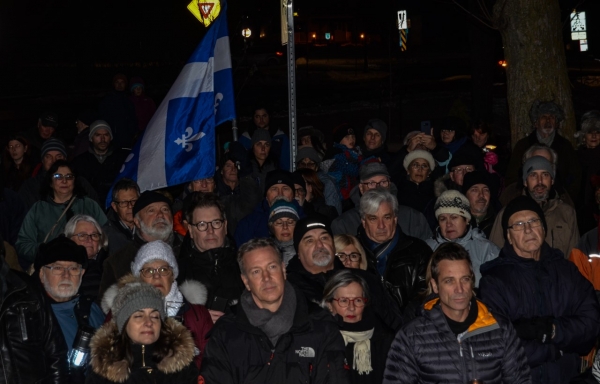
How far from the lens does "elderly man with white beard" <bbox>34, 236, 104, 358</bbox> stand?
596 centimetres

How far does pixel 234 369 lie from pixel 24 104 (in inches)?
1304

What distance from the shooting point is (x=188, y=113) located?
8.18 metres

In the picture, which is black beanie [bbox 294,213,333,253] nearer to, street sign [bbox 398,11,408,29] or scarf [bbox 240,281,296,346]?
scarf [bbox 240,281,296,346]

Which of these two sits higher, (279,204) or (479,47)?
(479,47)

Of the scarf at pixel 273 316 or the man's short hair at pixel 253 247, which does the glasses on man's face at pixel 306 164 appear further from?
the scarf at pixel 273 316

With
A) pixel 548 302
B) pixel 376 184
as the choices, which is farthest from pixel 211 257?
pixel 548 302

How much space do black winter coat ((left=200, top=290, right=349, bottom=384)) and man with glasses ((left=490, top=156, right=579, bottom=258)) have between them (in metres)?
2.94

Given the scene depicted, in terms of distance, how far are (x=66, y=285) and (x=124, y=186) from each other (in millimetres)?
1925

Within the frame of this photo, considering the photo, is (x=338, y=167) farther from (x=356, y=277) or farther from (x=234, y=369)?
(x=234, y=369)

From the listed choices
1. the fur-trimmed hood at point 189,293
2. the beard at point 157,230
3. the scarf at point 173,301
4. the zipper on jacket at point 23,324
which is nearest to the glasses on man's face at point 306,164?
the beard at point 157,230

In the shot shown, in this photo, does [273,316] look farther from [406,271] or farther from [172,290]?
[406,271]

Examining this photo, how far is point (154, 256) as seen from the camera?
19.9 ft

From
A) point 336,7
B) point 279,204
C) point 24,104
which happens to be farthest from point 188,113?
point 336,7

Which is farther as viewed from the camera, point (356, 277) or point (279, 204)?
point (279, 204)
